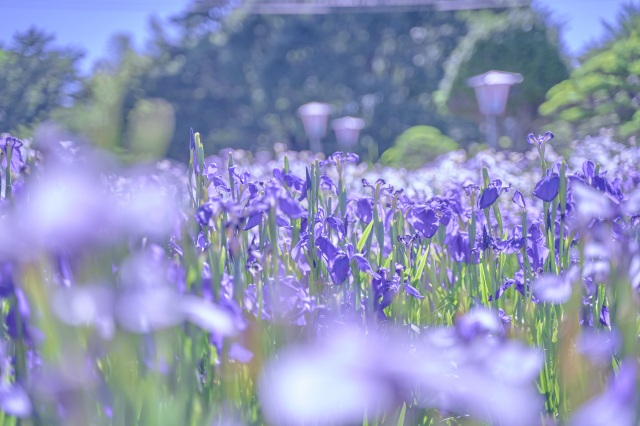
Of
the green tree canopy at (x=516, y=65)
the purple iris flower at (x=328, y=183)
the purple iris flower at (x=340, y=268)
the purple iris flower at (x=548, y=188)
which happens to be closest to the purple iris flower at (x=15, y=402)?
the purple iris flower at (x=340, y=268)

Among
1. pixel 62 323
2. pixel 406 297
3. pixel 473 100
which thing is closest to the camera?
pixel 62 323

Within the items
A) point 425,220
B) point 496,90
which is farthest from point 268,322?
point 496,90

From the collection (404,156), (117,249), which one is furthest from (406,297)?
(404,156)

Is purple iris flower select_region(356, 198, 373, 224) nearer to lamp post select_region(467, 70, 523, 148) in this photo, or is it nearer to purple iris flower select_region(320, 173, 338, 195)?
purple iris flower select_region(320, 173, 338, 195)

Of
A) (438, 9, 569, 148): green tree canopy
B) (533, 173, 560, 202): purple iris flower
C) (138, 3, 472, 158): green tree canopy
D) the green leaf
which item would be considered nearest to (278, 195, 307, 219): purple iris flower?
the green leaf

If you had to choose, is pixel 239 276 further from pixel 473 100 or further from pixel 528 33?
pixel 528 33

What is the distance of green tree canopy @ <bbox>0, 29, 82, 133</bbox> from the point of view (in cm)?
627

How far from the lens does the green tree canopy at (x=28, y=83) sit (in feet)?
20.6

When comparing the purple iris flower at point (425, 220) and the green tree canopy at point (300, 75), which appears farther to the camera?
the green tree canopy at point (300, 75)

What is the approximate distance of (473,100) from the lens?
17.1 m

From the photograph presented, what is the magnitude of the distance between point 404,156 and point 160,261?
11542 mm

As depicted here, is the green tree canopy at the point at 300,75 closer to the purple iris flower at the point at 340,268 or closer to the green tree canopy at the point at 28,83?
the green tree canopy at the point at 28,83

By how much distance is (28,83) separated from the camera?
305 inches

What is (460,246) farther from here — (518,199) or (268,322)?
(268,322)
